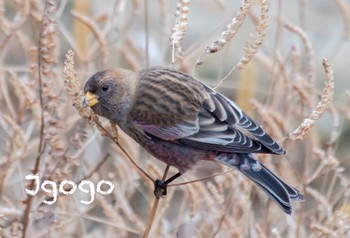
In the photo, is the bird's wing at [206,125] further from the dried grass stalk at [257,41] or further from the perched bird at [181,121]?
the dried grass stalk at [257,41]

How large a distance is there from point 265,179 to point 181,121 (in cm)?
41

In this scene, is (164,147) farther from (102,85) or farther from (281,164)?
(281,164)

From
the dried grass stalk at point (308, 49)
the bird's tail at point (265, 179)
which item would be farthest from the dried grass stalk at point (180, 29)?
the dried grass stalk at point (308, 49)

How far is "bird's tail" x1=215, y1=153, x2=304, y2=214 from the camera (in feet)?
11.5

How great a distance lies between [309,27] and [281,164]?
366 cm

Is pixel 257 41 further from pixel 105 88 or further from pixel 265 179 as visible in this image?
pixel 105 88

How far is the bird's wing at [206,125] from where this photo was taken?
3656 millimetres

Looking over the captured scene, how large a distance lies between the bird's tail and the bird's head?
1.46 ft

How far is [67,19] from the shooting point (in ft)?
26.2

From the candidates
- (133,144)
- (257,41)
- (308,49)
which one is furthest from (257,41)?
(133,144)

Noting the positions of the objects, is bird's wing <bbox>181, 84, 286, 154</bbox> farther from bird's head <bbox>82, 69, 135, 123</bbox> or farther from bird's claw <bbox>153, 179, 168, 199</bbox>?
bird's head <bbox>82, 69, 135, 123</bbox>

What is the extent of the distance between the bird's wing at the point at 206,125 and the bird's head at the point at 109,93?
0.07 metres

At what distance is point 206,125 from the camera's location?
146 inches

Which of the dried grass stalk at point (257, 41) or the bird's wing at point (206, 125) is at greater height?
the dried grass stalk at point (257, 41)
